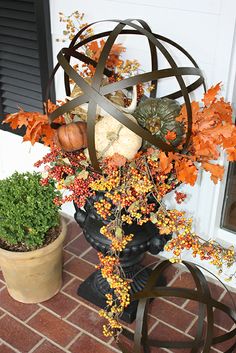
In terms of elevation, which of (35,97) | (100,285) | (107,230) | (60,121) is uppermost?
(60,121)

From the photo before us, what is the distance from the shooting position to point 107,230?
1.85m

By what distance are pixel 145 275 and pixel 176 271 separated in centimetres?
20

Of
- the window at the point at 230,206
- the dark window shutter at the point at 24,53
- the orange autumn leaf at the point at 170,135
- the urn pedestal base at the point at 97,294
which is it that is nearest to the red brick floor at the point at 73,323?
the urn pedestal base at the point at 97,294

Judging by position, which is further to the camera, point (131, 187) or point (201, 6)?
point (201, 6)

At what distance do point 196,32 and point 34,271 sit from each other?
1.52 meters

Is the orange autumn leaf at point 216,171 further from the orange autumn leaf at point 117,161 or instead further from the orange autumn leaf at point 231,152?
the orange autumn leaf at point 117,161

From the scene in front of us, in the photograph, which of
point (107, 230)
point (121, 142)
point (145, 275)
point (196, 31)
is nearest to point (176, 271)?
point (145, 275)

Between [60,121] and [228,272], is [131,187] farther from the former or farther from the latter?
[228,272]

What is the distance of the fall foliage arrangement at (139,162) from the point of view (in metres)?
1.76

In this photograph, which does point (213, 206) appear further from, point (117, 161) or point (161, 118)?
point (117, 161)

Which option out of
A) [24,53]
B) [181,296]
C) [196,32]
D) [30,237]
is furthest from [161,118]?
[24,53]

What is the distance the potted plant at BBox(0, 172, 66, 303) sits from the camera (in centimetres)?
225

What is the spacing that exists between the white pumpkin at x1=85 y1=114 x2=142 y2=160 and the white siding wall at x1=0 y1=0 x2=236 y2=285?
0.61 meters

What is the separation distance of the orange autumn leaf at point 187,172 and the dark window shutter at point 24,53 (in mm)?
1382
